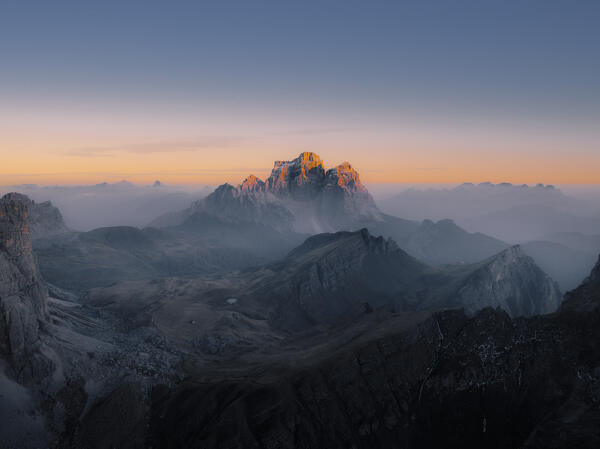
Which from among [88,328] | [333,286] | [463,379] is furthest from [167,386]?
[333,286]

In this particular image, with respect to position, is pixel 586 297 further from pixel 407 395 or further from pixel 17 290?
pixel 17 290

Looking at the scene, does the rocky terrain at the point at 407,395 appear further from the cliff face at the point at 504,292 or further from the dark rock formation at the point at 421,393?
the cliff face at the point at 504,292

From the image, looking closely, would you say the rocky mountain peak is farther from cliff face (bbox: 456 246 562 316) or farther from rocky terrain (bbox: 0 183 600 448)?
cliff face (bbox: 456 246 562 316)

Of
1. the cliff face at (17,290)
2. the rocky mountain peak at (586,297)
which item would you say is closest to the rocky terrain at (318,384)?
the cliff face at (17,290)

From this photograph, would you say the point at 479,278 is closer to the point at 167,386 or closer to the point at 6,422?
the point at 167,386

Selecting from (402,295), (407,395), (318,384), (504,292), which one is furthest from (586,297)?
(504,292)

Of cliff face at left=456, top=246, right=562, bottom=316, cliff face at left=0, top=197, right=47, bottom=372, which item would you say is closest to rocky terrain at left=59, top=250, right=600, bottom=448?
cliff face at left=0, top=197, right=47, bottom=372
